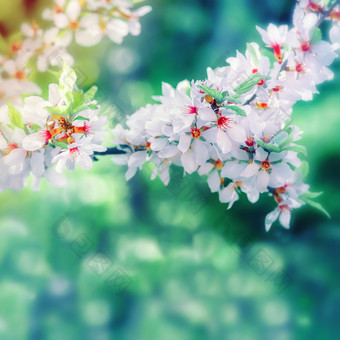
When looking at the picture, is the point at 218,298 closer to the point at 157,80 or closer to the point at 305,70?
the point at 157,80

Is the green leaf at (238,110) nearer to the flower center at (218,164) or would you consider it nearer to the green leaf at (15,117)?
the flower center at (218,164)

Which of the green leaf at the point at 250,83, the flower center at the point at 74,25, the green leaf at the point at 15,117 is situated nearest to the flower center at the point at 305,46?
the green leaf at the point at 250,83

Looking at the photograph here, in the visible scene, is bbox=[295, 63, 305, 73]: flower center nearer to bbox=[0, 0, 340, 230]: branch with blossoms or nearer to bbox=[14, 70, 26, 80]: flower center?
bbox=[0, 0, 340, 230]: branch with blossoms

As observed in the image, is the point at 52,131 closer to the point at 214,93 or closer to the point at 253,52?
the point at 214,93

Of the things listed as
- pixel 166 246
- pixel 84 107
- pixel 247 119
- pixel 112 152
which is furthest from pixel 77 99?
pixel 166 246

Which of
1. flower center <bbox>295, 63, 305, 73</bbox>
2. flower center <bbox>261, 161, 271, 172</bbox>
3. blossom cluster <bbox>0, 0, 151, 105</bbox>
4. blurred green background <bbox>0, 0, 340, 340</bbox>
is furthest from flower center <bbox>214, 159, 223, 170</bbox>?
blurred green background <bbox>0, 0, 340, 340</bbox>

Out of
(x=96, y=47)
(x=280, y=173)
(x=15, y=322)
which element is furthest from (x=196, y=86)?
(x=15, y=322)
